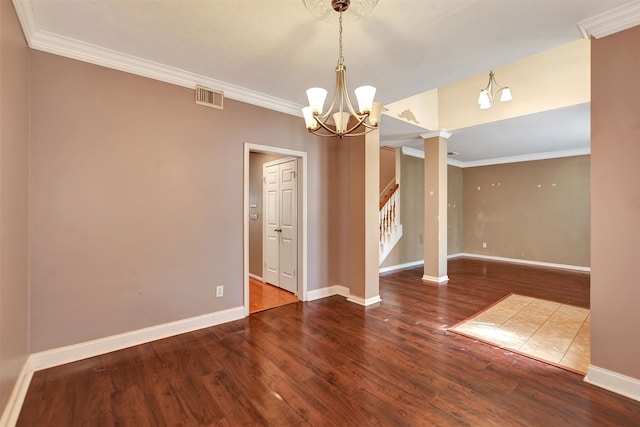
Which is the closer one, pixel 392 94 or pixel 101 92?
pixel 101 92

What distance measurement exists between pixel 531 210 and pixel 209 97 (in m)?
7.37

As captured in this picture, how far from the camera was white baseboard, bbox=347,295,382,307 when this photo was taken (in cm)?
376

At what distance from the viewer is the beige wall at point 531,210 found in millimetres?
6074

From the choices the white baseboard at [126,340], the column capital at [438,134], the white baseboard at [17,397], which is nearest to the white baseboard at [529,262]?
the column capital at [438,134]

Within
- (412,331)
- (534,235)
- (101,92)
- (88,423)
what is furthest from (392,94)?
(534,235)

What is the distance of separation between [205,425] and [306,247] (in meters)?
2.43

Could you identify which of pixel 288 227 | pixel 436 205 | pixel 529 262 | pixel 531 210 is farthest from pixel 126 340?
pixel 531 210

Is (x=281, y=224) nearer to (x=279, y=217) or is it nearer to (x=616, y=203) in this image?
(x=279, y=217)

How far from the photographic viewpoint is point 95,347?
8.03 ft

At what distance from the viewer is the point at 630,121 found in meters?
1.92

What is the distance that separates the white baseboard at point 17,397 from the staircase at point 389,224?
501 centimetres

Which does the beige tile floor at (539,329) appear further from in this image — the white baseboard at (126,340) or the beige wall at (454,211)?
the beige wall at (454,211)

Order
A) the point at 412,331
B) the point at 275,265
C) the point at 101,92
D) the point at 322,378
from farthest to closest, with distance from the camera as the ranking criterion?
1. the point at 275,265
2. the point at 412,331
3. the point at 101,92
4. the point at 322,378

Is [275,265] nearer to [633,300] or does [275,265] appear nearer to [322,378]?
[322,378]
